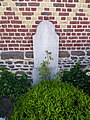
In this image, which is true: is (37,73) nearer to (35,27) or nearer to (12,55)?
(12,55)

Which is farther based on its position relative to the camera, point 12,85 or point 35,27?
point 12,85

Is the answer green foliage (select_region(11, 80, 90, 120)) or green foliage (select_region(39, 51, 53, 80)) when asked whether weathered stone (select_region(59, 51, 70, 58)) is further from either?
green foliage (select_region(11, 80, 90, 120))

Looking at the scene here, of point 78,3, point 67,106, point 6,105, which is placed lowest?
point 6,105

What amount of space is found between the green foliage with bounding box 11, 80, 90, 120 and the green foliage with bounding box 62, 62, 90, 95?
40.6 inches

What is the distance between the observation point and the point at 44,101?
11.8ft

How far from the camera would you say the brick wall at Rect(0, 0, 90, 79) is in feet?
15.0

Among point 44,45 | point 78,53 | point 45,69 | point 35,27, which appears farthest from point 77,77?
point 35,27

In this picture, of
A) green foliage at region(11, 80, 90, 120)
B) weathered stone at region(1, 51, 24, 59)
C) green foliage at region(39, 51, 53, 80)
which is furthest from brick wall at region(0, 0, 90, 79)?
green foliage at region(11, 80, 90, 120)

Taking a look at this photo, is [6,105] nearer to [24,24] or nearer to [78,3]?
[24,24]

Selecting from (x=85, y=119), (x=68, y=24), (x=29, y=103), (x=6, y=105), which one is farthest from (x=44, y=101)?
(x=68, y=24)

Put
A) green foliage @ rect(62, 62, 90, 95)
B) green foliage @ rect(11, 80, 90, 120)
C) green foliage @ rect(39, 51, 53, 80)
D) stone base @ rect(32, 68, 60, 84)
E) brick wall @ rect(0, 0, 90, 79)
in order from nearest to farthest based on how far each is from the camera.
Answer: green foliage @ rect(11, 80, 90, 120), brick wall @ rect(0, 0, 90, 79), green foliage @ rect(39, 51, 53, 80), green foliage @ rect(62, 62, 90, 95), stone base @ rect(32, 68, 60, 84)

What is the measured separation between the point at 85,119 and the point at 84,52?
1.68m

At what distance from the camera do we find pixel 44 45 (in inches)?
188

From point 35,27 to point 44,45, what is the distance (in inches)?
13.5
